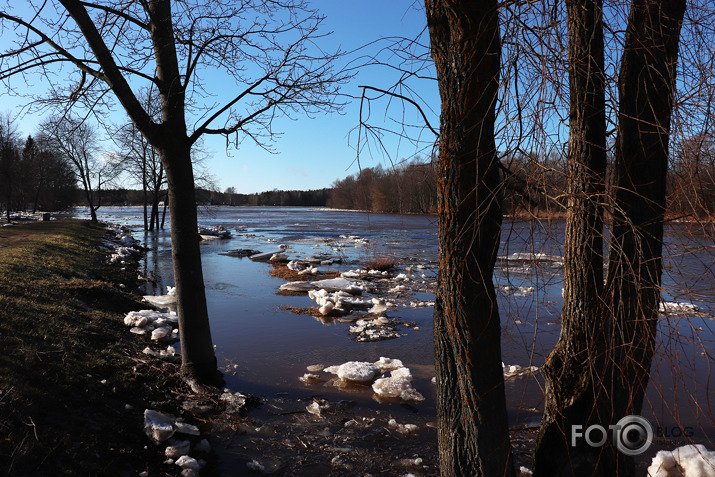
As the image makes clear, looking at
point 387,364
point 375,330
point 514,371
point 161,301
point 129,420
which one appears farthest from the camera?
point 161,301

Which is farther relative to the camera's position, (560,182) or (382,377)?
(382,377)

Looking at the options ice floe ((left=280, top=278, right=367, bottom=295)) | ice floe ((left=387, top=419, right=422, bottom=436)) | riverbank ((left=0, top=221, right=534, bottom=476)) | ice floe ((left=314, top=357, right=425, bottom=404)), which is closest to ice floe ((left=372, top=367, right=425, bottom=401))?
ice floe ((left=314, top=357, right=425, bottom=404))

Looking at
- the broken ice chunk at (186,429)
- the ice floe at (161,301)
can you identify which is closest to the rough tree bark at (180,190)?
the broken ice chunk at (186,429)

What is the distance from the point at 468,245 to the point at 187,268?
4204 mm

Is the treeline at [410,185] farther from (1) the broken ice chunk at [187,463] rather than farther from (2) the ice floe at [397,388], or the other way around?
(2) the ice floe at [397,388]

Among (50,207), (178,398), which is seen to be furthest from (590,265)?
(50,207)

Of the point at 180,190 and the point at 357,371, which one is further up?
the point at 180,190

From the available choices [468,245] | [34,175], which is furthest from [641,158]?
[34,175]

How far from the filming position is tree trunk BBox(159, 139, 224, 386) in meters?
5.71

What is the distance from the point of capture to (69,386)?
178 inches

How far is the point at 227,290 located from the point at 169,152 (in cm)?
862

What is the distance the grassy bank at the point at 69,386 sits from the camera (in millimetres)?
3549

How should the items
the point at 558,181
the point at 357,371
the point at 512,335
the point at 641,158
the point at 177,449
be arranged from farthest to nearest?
1. the point at 512,335
2. the point at 357,371
3. the point at 177,449
4. the point at 641,158
5. the point at 558,181

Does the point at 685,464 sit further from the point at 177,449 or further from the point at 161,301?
the point at 161,301
